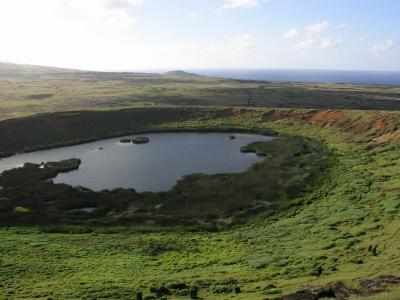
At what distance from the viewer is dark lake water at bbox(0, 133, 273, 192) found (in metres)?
81.7

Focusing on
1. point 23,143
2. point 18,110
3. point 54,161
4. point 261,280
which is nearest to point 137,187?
point 54,161

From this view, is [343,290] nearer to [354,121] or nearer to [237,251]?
[237,251]

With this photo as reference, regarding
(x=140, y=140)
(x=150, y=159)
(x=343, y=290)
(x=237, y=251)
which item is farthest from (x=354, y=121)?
(x=343, y=290)

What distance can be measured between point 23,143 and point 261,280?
9080 cm

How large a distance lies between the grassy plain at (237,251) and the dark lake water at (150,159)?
20.6 metres

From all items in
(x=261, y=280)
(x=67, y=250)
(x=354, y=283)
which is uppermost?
(x=354, y=283)

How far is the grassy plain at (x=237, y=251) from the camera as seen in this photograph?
37.7 metres

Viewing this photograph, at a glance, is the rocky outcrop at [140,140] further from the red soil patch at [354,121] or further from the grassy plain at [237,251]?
the grassy plain at [237,251]

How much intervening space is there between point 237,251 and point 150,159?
50.2 meters

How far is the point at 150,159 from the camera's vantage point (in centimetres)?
9675

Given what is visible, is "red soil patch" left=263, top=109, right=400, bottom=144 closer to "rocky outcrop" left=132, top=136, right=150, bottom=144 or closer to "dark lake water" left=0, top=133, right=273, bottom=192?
"dark lake water" left=0, top=133, right=273, bottom=192

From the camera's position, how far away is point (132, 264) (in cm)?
4684

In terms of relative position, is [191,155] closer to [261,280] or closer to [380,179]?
[380,179]

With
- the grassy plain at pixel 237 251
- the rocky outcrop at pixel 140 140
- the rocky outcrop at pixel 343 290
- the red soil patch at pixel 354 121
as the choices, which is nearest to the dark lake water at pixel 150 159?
the rocky outcrop at pixel 140 140
